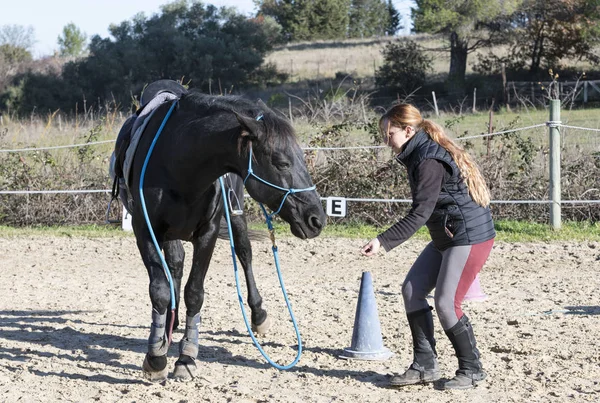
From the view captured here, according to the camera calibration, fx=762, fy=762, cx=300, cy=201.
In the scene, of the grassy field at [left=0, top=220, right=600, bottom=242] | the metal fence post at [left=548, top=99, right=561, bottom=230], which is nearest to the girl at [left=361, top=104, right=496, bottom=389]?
the grassy field at [left=0, top=220, right=600, bottom=242]

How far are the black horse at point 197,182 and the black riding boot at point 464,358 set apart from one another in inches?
37.9

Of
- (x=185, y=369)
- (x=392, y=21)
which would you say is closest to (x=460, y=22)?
(x=185, y=369)

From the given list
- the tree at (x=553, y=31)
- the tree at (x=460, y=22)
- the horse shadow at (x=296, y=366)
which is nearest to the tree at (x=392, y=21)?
the tree at (x=460, y=22)

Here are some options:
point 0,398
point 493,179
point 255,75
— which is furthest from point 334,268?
point 255,75

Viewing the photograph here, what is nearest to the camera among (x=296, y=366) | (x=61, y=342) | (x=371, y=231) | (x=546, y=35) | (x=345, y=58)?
(x=296, y=366)

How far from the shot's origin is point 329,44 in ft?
157

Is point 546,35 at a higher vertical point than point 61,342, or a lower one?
higher

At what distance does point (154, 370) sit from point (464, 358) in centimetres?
175

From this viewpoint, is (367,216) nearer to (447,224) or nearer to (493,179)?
(493,179)

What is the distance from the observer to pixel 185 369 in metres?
4.49

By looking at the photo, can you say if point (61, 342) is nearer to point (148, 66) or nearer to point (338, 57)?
point (148, 66)

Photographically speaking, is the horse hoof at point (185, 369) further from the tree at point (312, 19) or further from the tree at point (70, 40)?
the tree at point (70, 40)

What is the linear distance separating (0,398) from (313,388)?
1.72 metres

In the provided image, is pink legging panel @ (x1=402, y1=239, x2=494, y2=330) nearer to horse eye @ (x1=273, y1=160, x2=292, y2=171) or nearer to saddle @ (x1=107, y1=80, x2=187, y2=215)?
horse eye @ (x1=273, y1=160, x2=292, y2=171)
